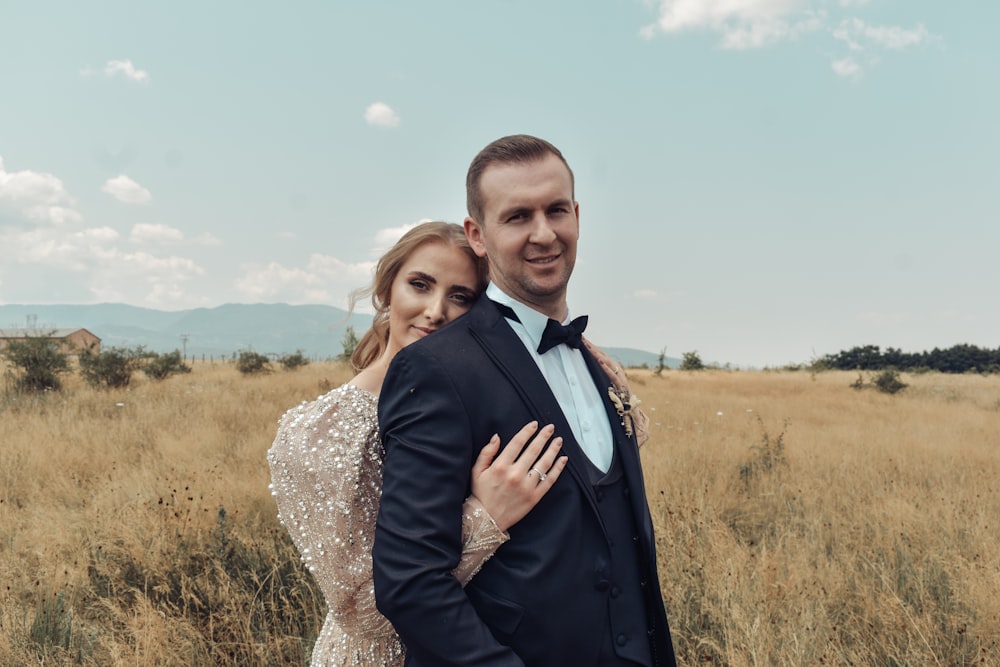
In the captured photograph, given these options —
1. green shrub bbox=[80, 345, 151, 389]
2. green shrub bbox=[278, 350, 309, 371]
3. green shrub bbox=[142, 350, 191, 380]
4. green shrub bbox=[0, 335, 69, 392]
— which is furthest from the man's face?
green shrub bbox=[278, 350, 309, 371]

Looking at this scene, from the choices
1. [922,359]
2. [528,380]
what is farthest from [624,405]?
[922,359]

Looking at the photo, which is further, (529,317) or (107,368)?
(107,368)

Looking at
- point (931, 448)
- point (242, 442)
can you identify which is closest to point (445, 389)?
point (242, 442)

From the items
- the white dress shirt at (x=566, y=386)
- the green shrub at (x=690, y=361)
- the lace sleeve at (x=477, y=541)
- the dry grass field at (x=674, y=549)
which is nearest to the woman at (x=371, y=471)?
the lace sleeve at (x=477, y=541)

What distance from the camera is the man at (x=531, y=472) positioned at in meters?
1.50

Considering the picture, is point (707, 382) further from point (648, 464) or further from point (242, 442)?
point (242, 442)

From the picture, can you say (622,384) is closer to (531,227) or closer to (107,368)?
(531,227)

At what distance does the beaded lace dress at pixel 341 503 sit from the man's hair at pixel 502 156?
73 centimetres

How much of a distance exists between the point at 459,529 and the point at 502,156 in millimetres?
1001

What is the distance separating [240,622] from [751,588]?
3451mm

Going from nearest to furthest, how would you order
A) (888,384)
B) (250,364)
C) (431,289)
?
(431,289)
(888,384)
(250,364)

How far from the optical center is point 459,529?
1555 mm

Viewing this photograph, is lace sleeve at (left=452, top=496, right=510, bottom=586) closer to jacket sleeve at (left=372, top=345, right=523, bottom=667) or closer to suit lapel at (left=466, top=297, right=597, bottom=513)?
jacket sleeve at (left=372, top=345, right=523, bottom=667)

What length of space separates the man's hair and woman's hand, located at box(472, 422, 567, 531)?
→ 0.65 m
